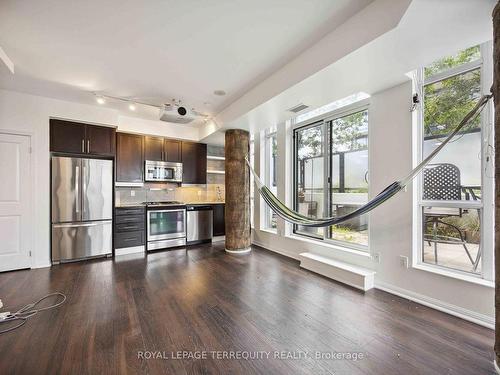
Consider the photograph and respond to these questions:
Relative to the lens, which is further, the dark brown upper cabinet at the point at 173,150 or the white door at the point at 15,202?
the dark brown upper cabinet at the point at 173,150

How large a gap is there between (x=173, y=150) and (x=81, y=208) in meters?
1.99

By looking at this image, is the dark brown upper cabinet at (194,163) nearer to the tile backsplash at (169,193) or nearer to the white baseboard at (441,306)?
the tile backsplash at (169,193)

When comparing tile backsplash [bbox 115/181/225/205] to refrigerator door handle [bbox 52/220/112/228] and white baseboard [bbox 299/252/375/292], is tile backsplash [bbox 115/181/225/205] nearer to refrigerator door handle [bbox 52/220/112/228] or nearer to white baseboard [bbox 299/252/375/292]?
refrigerator door handle [bbox 52/220/112/228]

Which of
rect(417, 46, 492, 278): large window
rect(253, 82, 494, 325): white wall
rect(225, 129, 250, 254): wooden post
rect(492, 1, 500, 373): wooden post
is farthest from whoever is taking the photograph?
rect(225, 129, 250, 254): wooden post

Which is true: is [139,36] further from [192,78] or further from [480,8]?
[480,8]

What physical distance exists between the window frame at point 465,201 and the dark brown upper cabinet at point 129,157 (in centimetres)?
451

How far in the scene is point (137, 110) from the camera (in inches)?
157

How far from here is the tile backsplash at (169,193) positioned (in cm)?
459

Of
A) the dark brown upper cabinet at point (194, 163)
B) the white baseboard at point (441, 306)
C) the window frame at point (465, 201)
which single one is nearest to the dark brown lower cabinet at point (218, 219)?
the dark brown upper cabinet at point (194, 163)

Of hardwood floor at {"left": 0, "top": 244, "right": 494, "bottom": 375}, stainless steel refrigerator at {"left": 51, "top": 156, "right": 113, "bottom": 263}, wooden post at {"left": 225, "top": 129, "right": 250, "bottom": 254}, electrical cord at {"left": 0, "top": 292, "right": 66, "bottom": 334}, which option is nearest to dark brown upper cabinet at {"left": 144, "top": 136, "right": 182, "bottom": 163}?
stainless steel refrigerator at {"left": 51, "top": 156, "right": 113, "bottom": 263}

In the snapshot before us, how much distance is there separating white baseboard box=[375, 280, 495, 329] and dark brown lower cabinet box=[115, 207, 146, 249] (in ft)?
13.0

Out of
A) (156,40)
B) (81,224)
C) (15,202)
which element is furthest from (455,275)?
(15,202)

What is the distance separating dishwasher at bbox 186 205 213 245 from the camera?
4703 mm

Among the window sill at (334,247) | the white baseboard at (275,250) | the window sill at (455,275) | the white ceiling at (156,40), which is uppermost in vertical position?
the white ceiling at (156,40)
